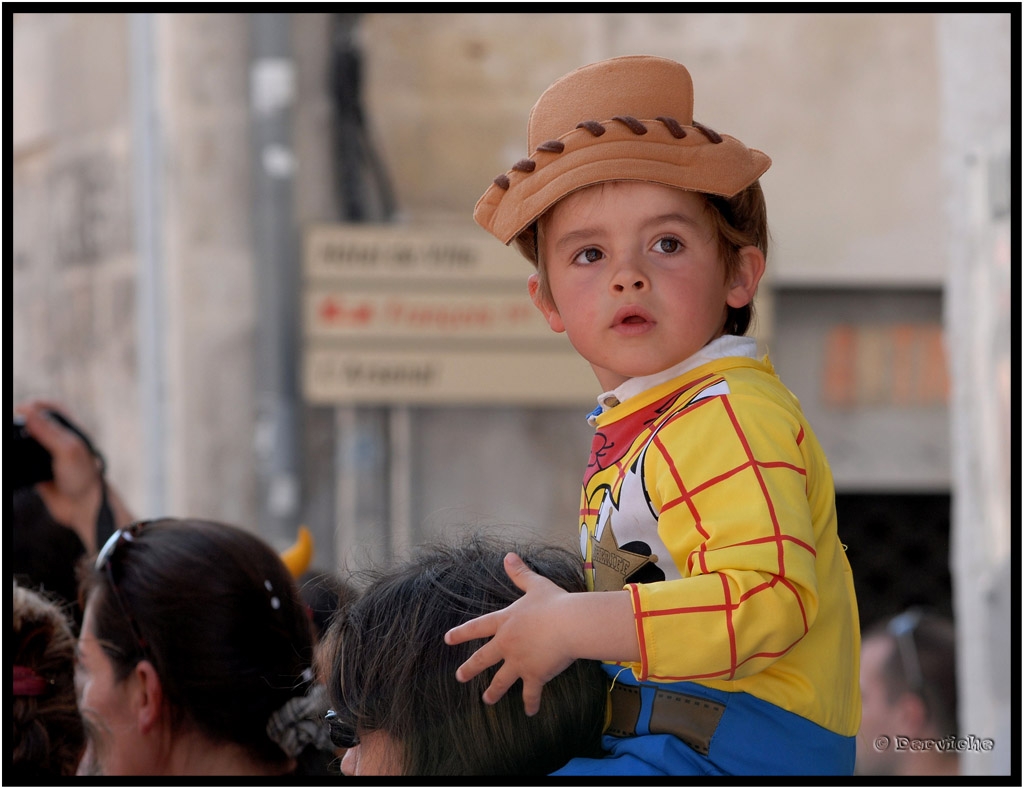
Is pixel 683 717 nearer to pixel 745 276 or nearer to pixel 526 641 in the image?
pixel 526 641

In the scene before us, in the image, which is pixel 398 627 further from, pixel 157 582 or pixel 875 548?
pixel 875 548

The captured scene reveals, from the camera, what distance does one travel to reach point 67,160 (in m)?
6.11

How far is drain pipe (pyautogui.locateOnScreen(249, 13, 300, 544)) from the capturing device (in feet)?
18.7

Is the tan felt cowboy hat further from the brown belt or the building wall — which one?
the building wall

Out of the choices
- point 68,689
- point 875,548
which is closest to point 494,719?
point 68,689

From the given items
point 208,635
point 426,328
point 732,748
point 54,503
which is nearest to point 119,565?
point 208,635

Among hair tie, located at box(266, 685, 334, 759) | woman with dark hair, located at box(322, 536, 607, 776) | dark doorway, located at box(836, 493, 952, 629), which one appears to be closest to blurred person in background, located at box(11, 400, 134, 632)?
hair tie, located at box(266, 685, 334, 759)

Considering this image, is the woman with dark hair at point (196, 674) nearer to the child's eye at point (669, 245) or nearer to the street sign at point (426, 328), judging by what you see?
the child's eye at point (669, 245)

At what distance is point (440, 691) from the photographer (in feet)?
4.34

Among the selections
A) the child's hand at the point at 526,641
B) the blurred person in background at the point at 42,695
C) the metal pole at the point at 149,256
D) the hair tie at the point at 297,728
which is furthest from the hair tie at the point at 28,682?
the metal pole at the point at 149,256

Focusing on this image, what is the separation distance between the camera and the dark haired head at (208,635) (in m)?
1.83

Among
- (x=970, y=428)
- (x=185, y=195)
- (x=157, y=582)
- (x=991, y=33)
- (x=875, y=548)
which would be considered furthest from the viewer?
(x=875, y=548)

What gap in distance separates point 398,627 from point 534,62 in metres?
5.05

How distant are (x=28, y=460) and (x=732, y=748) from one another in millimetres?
1717
